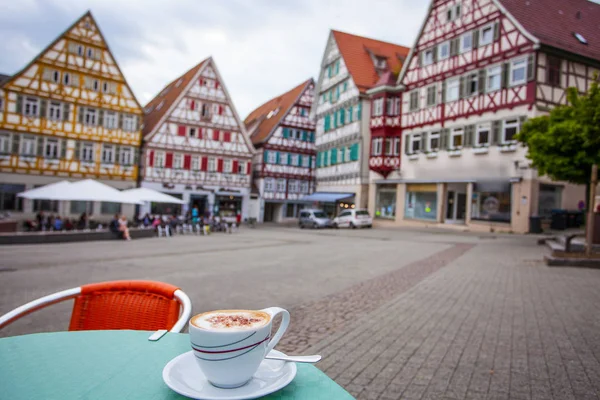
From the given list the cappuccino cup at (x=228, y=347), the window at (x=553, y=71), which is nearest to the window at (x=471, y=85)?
the window at (x=553, y=71)

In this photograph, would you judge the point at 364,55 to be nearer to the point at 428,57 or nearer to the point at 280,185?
the point at 428,57

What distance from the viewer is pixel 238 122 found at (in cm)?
3616

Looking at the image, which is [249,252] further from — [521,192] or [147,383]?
[521,192]

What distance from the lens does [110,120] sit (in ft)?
100

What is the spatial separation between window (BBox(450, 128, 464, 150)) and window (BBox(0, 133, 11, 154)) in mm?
27482

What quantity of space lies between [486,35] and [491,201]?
922 centimetres

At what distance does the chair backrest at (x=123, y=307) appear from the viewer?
259 cm

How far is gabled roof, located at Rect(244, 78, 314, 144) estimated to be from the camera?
41106 millimetres

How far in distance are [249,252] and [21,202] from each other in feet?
69.5

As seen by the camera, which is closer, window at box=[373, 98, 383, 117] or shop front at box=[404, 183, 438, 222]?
shop front at box=[404, 183, 438, 222]

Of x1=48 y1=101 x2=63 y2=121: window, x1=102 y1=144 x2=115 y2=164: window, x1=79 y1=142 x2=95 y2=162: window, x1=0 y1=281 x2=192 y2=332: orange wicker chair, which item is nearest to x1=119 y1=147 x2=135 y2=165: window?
x1=102 y1=144 x2=115 y2=164: window

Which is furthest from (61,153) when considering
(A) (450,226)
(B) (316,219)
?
(A) (450,226)

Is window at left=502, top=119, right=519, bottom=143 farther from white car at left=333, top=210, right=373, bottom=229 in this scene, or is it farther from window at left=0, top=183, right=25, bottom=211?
window at left=0, top=183, right=25, bottom=211

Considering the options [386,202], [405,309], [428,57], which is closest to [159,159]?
[386,202]
